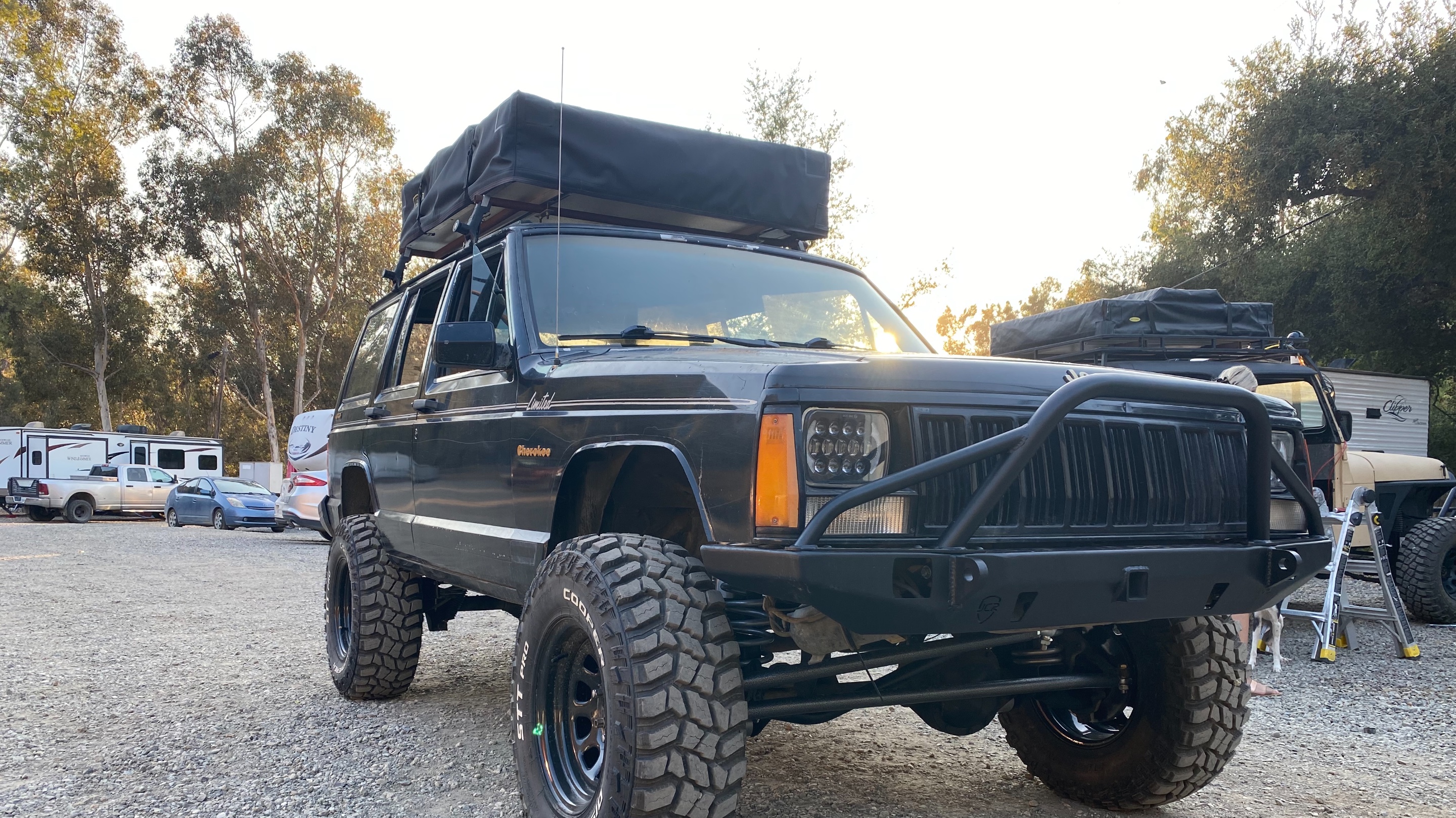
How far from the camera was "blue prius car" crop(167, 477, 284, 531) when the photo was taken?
23516 millimetres

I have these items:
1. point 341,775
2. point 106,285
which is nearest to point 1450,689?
point 341,775

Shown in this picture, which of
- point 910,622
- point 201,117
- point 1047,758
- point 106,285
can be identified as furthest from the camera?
point 106,285

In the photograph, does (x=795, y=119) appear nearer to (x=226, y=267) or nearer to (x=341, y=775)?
(x=341, y=775)

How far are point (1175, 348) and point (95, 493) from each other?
2680 cm

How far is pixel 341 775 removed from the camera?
3.86 metres

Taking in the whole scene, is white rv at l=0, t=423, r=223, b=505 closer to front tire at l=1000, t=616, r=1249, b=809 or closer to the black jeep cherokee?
the black jeep cherokee

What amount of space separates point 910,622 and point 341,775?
2.57m

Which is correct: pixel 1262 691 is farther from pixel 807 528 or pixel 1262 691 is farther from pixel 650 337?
pixel 807 528

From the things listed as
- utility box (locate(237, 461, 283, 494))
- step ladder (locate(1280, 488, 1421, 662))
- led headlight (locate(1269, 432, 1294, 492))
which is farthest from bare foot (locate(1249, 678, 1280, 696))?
utility box (locate(237, 461, 283, 494))

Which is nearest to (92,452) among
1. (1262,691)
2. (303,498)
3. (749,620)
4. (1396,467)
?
(303,498)

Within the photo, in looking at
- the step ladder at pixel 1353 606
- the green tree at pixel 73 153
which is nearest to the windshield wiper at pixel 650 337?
the step ladder at pixel 1353 606

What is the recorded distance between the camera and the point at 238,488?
24.3 metres

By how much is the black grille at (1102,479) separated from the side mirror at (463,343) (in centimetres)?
167

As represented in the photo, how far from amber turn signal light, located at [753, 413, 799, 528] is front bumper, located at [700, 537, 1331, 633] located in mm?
90
